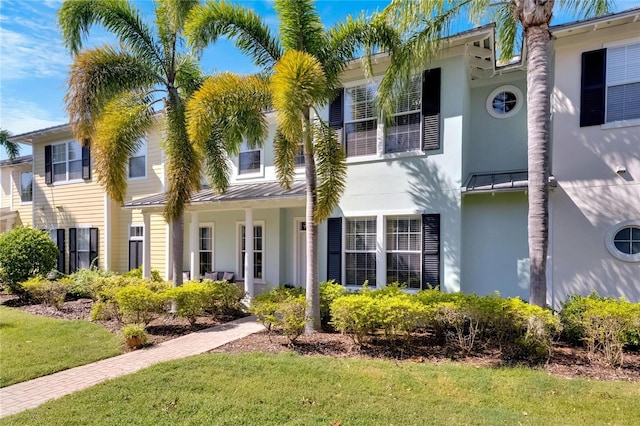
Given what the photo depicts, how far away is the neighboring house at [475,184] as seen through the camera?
8.45 meters

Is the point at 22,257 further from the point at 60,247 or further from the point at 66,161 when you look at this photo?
the point at 66,161

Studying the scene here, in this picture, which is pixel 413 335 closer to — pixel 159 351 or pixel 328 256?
pixel 328 256

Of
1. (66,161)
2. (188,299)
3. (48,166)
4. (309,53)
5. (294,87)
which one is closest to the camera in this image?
(294,87)

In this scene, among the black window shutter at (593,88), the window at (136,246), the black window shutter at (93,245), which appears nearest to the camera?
the black window shutter at (593,88)

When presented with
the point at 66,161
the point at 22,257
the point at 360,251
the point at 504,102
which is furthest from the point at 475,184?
the point at 66,161

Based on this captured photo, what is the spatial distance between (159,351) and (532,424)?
22.4 feet

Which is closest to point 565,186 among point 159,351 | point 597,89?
Result: point 597,89

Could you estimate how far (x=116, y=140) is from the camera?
401 inches

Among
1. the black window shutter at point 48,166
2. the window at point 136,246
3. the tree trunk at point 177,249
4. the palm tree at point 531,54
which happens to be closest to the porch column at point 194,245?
the tree trunk at point 177,249

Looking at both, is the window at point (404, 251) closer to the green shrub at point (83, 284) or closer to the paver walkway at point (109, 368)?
the paver walkway at point (109, 368)

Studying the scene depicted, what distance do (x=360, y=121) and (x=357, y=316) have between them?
18.9 ft

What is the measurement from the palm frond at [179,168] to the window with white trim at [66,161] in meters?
10.5

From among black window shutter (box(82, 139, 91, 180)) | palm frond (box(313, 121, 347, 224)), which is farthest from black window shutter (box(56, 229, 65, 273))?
palm frond (box(313, 121, 347, 224))

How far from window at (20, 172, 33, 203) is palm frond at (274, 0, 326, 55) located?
20.7 m
